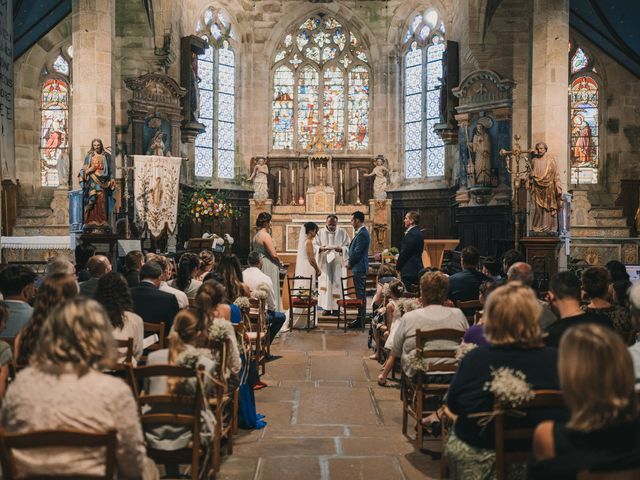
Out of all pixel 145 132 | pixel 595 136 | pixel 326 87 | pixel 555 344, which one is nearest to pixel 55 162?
pixel 145 132

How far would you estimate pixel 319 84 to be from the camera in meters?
21.3

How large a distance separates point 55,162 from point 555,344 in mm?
15979

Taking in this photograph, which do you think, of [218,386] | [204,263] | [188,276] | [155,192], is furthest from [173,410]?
[155,192]

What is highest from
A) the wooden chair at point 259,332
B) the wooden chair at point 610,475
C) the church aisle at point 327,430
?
the wooden chair at point 610,475

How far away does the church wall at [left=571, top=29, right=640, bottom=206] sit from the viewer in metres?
17.4

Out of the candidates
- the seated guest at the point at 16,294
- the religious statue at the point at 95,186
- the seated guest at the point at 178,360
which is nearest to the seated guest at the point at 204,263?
the seated guest at the point at 16,294

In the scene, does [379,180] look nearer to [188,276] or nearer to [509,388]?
[188,276]

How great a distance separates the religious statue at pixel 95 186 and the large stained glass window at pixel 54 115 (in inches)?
→ 256

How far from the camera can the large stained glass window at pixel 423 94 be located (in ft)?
65.5

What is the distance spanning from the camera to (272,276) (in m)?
10.1

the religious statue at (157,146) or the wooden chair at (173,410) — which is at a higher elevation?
the religious statue at (157,146)

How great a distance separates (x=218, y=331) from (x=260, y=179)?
15738mm

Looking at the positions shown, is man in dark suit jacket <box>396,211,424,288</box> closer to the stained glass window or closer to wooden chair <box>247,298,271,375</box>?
wooden chair <box>247,298,271,375</box>

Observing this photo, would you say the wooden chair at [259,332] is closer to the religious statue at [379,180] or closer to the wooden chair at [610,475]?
the wooden chair at [610,475]
